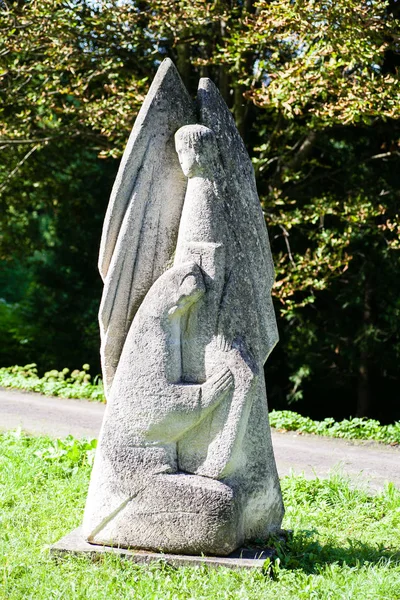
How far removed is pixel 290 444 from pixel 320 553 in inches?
150

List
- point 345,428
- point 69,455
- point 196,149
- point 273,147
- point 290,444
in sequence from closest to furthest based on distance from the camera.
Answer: point 196,149, point 69,455, point 290,444, point 345,428, point 273,147

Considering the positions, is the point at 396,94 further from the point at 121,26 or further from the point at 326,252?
the point at 121,26

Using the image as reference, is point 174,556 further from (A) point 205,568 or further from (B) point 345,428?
(B) point 345,428

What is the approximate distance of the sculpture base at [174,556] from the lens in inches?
153

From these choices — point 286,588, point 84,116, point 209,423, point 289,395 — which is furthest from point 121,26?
point 286,588

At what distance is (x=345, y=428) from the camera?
873cm

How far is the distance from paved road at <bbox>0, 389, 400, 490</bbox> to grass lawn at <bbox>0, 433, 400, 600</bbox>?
0.78 meters

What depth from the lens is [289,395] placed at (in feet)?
39.8

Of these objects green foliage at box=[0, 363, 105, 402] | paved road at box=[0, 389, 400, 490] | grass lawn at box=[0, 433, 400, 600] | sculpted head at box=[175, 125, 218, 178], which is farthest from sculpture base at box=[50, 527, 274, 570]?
green foliage at box=[0, 363, 105, 402]

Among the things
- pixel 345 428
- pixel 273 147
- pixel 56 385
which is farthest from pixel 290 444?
pixel 273 147

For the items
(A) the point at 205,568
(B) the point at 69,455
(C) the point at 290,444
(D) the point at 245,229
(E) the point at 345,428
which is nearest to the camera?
(A) the point at 205,568

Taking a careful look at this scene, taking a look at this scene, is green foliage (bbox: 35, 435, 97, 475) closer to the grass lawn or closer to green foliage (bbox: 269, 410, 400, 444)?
the grass lawn

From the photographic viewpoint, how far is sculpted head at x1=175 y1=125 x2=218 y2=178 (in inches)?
163

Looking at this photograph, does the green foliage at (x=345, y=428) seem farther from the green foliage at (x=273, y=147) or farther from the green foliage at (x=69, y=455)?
the green foliage at (x=69, y=455)
